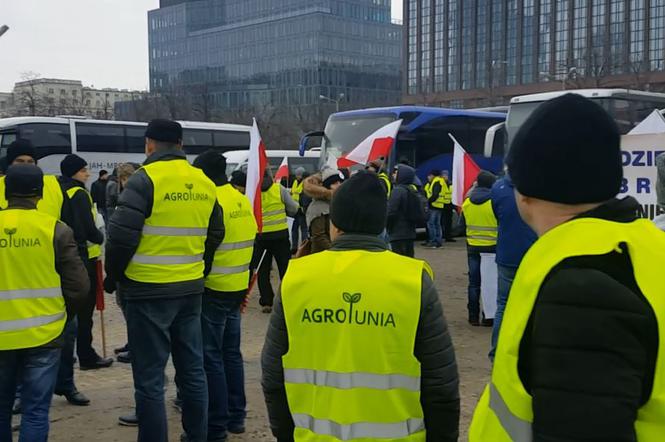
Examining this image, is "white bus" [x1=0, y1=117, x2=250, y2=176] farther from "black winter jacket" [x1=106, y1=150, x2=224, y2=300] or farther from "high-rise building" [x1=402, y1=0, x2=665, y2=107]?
"high-rise building" [x1=402, y1=0, x2=665, y2=107]

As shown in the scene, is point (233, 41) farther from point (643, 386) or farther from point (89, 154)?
point (643, 386)

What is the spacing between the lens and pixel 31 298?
4.30 m

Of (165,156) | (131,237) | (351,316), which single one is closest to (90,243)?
(165,156)

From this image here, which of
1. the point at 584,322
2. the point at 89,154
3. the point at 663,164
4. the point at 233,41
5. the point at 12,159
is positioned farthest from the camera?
the point at 233,41

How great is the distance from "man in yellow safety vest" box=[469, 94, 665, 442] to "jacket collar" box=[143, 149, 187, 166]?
10.7ft

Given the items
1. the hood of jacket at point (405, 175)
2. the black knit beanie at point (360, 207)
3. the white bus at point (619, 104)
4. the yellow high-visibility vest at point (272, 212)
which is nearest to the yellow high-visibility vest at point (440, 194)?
the white bus at point (619, 104)

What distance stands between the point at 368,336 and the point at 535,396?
1.10 m

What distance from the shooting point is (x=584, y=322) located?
4.67 ft

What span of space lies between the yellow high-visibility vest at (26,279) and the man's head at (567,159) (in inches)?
133

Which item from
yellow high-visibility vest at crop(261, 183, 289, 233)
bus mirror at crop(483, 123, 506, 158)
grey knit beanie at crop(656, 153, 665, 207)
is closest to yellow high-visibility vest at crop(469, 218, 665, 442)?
grey knit beanie at crop(656, 153, 665, 207)

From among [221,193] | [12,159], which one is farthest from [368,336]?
[12,159]

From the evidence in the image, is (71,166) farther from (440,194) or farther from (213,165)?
(440,194)

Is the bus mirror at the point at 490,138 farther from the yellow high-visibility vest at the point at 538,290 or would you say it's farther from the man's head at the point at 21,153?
the yellow high-visibility vest at the point at 538,290

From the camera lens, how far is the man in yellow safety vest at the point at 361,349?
101 inches
